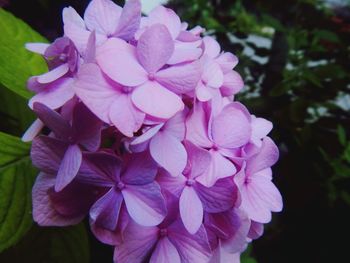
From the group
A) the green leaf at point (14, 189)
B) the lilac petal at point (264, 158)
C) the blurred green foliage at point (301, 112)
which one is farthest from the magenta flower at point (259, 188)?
the blurred green foliage at point (301, 112)

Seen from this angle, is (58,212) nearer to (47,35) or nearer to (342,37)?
(47,35)

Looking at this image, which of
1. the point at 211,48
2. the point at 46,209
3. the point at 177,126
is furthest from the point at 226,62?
the point at 46,209

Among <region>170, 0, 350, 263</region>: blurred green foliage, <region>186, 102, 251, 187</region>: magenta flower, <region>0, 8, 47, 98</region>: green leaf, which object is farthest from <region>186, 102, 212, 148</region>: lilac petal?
<region>170, 0, 350, 263</region>: blurred green foliage

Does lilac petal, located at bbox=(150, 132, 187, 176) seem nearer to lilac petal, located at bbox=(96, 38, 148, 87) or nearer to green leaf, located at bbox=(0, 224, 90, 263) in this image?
lilac petal, located at bbox=(96, 38, 148, 87)

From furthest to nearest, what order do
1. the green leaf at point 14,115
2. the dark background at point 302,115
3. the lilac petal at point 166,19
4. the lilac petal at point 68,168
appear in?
the dark background at point 302,115 < the green leaf at point 14,115 < the lilac petal at point 166,19 < the lilac petal at point 68,168

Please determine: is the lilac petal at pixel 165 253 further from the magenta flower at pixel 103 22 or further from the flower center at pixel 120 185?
the magenta flower at pixel 103 22

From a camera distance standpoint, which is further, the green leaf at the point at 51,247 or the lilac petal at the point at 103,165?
the green leaf at the point at 51,247

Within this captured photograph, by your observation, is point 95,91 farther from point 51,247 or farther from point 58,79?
point 51,247
